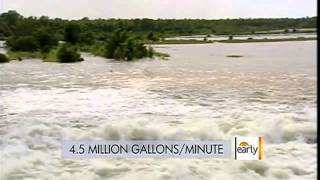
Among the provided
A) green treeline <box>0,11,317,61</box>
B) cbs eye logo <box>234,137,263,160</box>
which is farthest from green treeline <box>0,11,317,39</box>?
cbs eye logo <box>234,137,263,160</box>

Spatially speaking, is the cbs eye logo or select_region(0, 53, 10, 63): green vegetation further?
select_region(0, 53, 10, 63): green vegetation

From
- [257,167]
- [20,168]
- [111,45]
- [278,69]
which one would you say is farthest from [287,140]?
[20,168]

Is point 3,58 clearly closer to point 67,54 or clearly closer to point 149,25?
point 67,54

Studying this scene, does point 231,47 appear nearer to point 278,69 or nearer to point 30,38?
point 278,69

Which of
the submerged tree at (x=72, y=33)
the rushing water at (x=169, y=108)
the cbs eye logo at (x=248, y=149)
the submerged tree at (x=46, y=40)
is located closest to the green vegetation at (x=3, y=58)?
the rushing water at (x=169, y=108)

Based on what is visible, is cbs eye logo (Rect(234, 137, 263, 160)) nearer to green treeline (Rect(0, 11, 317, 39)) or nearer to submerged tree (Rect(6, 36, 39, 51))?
green treeline (Rect(0, 11, 317, 39))

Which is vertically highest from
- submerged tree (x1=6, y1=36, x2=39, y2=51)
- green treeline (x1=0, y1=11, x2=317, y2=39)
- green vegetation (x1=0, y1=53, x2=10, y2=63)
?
green treeline (x1=0, y1=11, x2=317, y2=39)

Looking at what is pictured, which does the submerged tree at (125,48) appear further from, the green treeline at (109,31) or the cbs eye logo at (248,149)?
the cbs eye logo at (248,149)
